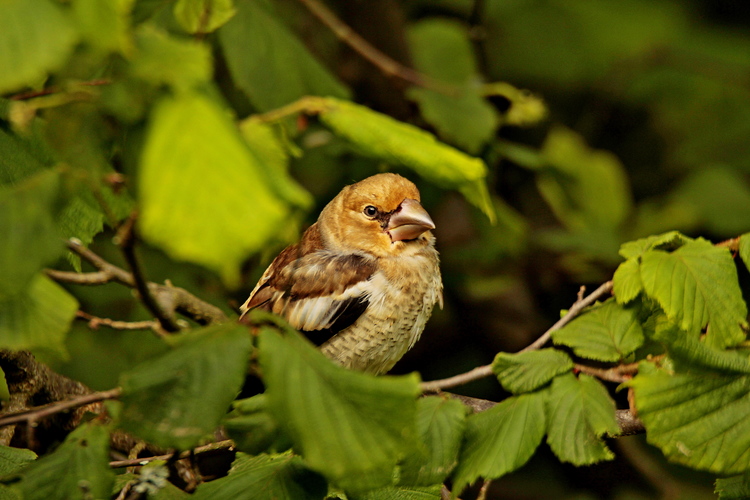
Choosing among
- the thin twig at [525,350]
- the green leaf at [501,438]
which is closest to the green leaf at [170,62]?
the thin twig at [525,350]

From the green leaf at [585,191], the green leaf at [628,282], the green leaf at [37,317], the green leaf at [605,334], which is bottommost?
the green leaf at [585,191]

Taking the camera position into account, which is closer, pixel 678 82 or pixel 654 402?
pixel 654 402

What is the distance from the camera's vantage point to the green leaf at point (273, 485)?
1.94 metres

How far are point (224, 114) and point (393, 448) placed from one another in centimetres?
73

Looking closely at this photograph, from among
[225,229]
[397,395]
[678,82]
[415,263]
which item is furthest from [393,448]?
[678,82]

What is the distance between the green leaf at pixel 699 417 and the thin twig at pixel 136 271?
1218 millimetres

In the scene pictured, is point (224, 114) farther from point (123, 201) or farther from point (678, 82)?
point (678, 82)

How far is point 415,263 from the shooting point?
11.3 ft

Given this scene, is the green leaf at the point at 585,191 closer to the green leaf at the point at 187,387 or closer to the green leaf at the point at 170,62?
the green leaf at the point at 187,387

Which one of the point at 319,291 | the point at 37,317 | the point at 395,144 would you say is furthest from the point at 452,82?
the point at 37,317

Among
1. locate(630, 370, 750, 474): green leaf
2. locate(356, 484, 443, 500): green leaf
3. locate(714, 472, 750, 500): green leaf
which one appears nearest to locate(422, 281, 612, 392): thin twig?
locate(356, 484, 443, 500): green leaf

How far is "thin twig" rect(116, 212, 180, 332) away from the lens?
4.74 feet

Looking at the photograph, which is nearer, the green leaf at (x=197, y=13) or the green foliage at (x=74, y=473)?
the green foliage at (x=74, y=473)

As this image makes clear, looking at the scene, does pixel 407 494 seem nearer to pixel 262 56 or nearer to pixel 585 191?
pixel 262 56
